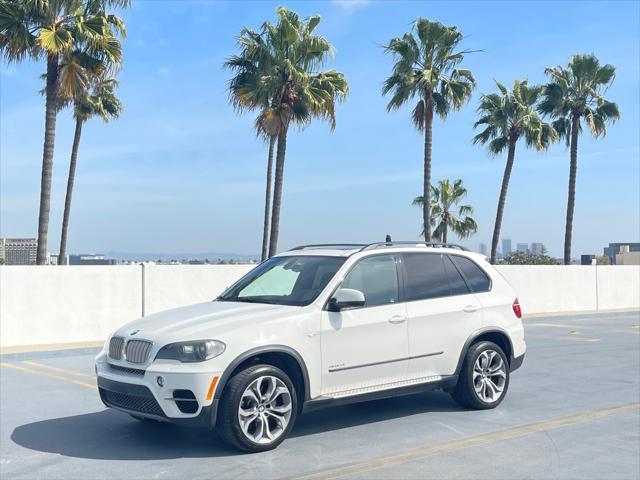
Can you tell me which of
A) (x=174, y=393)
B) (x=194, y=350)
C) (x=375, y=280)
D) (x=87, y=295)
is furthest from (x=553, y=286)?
(x=174, y=393)

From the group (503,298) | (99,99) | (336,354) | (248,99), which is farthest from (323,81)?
(336,354)

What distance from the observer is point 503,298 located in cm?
888

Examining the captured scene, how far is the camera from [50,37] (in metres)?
19.5

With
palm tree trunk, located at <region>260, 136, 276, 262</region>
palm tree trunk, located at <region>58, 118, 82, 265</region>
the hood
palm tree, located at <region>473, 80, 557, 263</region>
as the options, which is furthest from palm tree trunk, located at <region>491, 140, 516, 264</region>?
the hood

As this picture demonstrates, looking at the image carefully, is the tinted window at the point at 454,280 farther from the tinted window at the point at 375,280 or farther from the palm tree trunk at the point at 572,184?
the palm tree trunk at the point at 572,184

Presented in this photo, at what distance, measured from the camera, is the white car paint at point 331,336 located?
21.2 feet

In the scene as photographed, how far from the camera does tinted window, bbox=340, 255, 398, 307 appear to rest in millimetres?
7598

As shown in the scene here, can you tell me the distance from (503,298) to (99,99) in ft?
96.3

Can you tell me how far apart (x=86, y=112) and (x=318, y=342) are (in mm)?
29829

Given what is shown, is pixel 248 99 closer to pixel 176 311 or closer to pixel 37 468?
pixel 176 311

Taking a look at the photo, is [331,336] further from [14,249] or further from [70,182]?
[14,249]

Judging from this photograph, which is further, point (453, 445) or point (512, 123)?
point (512, 123)

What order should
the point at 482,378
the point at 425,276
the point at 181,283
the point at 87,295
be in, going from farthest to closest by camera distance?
the point at 181,283, the point at 87,295, the point at 482,378, the point at 425,276

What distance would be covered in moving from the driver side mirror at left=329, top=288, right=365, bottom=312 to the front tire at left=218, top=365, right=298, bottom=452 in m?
0.85
